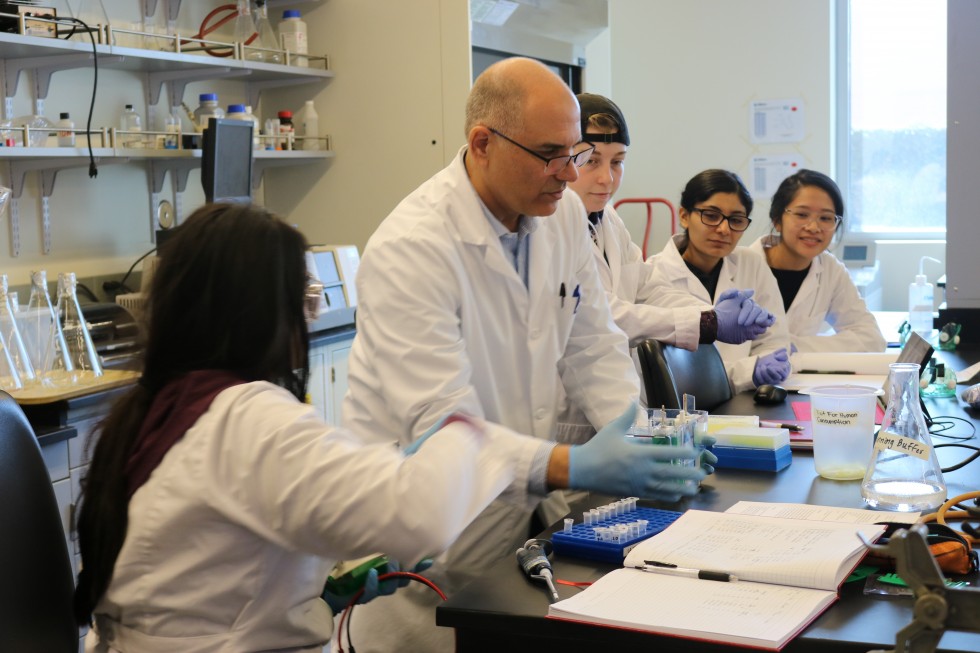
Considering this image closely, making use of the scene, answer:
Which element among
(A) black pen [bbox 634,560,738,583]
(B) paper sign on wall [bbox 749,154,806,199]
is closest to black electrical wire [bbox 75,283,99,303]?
(A) black pen [bbox 634,560,738,583]

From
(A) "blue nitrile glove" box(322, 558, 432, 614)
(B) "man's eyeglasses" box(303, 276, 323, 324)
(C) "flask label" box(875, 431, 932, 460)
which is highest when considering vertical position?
(B) "man's eyeglasses" box(303, 276, 323, 324)

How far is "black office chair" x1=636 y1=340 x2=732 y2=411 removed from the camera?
199 cm

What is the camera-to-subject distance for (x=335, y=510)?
1005 mm

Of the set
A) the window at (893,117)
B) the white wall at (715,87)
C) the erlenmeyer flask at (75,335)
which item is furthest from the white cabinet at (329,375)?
the window at (893,117)

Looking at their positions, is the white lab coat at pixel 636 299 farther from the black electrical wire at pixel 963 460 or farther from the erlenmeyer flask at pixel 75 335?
the erlenmeyer flask at pixel 75 335

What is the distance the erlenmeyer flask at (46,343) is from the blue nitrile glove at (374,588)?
122 centimetres

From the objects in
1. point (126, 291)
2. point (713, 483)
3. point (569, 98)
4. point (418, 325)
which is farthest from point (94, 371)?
point (713, 483)

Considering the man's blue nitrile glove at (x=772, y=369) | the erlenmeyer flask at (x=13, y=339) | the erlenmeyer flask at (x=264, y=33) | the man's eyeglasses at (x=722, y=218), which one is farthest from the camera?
the erlenmeyer flask at (x=264, y=33)

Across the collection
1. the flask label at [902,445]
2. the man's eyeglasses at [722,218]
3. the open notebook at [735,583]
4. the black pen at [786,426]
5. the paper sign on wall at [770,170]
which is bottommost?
the open notebook at [735,583]

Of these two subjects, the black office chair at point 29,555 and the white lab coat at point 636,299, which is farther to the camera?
the white lab coat at point 636,299

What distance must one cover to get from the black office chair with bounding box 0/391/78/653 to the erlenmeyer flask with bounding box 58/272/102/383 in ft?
3.61

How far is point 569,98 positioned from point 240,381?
2.93 ft

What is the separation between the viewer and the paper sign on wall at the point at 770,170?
5.10 meters

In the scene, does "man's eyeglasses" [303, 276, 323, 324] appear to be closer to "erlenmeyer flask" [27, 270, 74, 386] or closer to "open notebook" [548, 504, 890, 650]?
"open notebook" [548, 504, 890, 650]
